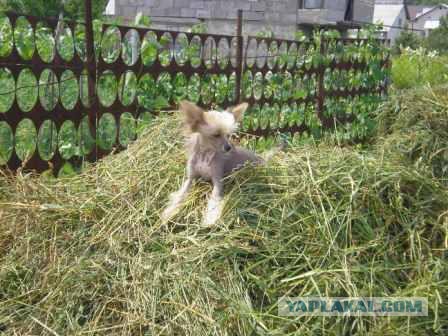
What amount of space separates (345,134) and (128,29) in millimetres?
2865

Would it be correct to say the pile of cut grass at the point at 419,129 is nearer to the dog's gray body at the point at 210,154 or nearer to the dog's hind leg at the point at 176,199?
the dog's gray body at the point at 210,154

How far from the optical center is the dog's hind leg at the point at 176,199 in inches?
104

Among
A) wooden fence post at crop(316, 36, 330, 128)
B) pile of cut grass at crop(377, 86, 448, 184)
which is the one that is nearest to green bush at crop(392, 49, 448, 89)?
wooden fence post at crop(316, 36, 330, 128)

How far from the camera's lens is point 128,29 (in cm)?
393

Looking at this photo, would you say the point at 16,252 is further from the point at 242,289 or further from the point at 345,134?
the point at 345,134

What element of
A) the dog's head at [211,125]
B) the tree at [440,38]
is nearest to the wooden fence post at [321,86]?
the dog's head at [211,125]

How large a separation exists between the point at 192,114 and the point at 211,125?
10 cm

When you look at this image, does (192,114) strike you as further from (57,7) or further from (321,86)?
(57,7)

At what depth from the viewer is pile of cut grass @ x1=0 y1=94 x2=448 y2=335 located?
2.21 metres

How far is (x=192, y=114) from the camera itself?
2.75 m

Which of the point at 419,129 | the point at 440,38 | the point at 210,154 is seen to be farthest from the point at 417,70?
the point at 440,38

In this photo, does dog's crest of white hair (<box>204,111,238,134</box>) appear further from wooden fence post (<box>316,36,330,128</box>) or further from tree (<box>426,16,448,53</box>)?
tree (<box>426,16,448,53</box>)

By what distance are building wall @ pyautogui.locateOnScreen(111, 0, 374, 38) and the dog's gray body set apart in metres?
14.1

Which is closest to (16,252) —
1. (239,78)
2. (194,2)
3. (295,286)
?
(295,286)
